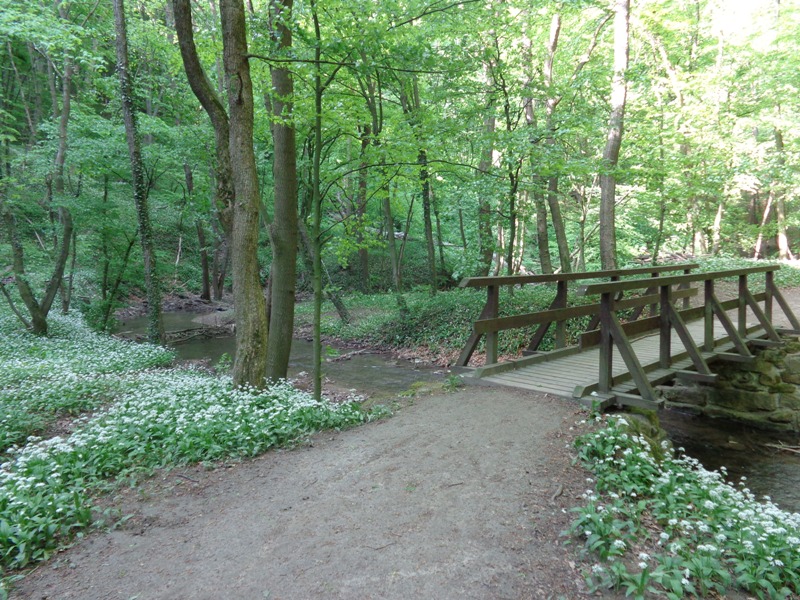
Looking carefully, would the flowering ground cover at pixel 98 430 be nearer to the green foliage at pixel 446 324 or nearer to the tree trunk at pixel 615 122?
the green foliage at pixel 446 324

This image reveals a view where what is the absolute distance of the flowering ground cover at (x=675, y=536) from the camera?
2.66 m

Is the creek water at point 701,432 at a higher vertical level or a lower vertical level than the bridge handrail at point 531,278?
lower

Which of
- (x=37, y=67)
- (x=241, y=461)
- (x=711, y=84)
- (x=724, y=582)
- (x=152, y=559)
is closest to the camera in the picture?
(x=724, y=582)

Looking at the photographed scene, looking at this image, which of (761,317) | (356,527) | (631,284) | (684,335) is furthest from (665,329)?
(356,527)

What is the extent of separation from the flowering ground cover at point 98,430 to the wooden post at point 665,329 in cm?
446

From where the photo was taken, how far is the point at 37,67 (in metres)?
18.7

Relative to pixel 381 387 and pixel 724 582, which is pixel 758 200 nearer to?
pixel 381 387

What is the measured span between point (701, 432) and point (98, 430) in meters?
9.26

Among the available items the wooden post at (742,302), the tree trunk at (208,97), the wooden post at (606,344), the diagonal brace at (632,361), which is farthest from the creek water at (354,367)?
the wooden post at (742,302)

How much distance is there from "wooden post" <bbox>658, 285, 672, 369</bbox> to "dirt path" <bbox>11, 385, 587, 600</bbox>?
2.72 m

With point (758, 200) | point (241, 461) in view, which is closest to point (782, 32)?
point (758, 200)

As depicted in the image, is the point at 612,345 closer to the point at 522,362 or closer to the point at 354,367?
the point at 522,362

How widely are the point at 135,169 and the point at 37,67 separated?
11.9 metres

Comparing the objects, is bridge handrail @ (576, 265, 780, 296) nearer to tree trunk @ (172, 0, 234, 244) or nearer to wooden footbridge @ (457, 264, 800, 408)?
wooden footbridge @ (457, 264, 800, 408)
